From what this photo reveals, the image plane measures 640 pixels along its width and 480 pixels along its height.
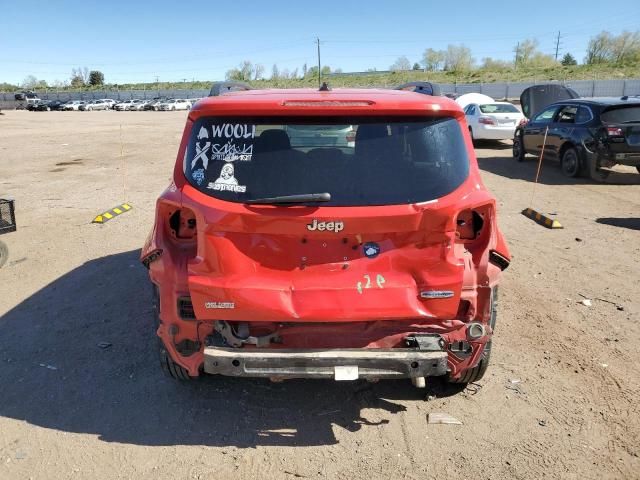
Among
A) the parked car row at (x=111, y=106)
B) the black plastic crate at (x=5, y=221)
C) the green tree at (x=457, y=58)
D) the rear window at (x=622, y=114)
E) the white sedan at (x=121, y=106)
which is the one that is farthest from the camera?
the green tree at (x=457, y=58)

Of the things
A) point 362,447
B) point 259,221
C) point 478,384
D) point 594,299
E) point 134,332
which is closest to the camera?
point 259,221

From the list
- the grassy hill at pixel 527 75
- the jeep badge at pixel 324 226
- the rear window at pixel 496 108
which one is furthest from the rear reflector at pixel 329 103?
the grassy hill at pixel 527 75

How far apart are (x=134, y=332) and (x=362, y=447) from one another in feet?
7.86

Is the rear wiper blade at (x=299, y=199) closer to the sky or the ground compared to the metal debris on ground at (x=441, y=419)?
closer to the sky

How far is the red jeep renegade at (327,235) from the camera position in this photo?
2.91 meters

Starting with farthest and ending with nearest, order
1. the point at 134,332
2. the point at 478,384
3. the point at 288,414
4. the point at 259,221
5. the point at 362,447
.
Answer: the point at 134,332 → the point at 478,384 → the point at 288,414 → the point at 362,447 → the point at 259,221

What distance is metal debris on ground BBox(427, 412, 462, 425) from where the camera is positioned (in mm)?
3396

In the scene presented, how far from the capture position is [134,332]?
462 centimetres

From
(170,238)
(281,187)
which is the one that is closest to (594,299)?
(281,187)

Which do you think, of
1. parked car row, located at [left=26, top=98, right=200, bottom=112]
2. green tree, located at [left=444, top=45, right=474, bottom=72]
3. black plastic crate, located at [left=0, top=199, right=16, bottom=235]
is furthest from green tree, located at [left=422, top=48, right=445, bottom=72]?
black plastic crate, located at [left=0, top=199, right=16, bottom=235]

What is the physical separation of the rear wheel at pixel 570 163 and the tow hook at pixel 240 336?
1077cm

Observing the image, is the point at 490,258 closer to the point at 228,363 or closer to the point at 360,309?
the point at 360,309

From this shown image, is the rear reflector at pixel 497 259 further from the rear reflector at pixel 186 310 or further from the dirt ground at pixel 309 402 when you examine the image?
the rear reflector at pixel 186 310

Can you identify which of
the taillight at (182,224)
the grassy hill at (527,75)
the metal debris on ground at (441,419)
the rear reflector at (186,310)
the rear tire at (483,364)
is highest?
the grassy hill at (527,75)
